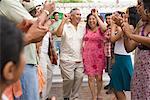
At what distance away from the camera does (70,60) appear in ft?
21.7

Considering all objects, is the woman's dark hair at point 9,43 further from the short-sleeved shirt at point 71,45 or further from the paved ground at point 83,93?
the paved ground at point 83,93

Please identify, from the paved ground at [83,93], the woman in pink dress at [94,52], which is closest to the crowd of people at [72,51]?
the woman in pink dress at [94,52]

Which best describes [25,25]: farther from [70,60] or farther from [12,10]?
[70,60]

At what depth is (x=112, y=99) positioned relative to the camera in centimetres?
682

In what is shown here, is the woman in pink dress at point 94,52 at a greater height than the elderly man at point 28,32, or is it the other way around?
the elderly man at point 28,32

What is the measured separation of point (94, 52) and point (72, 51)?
56cm

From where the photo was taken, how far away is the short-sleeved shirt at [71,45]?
6647 mm

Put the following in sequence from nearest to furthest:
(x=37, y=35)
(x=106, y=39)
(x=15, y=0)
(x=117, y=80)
Answer: (x=37, y=35)
(x=15, y=0)
(x=117, y=80)
(x=106, y=39)

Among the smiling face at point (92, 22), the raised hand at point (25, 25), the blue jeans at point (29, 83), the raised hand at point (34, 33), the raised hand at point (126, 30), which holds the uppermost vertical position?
the raised hand at point (25, 25)

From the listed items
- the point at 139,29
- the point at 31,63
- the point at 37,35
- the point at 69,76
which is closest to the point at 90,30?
the point at 69,76

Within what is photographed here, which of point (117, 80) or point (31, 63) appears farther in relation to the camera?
point (117, 80)

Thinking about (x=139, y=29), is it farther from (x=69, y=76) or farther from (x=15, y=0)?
(x=69, y=76)

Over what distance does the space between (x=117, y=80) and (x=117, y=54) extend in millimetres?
418

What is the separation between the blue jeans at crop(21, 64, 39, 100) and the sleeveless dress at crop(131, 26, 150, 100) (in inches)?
47.5
